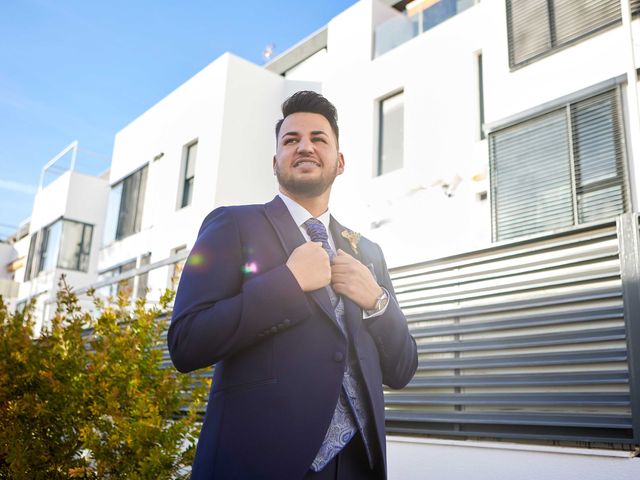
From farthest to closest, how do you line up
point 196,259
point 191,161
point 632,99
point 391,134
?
point 191,161 → point 391,134 → point 632,99 → point 196,259

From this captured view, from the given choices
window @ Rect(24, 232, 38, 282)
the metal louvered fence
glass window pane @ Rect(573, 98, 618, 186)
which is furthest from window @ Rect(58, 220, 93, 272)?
the metal louvered fence

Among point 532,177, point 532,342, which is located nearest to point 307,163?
point 532,342

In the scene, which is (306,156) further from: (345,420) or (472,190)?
(472,190)

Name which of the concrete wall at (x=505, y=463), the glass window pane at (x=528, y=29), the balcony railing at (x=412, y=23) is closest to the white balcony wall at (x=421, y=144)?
the balcony railing at (x=412, y=23)

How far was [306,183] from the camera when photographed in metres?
2.25

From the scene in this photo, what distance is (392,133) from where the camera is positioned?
14.1 meters

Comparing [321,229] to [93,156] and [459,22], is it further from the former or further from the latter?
[93,156]

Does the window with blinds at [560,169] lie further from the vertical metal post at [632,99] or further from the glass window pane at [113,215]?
the glass window pane at [113,215]

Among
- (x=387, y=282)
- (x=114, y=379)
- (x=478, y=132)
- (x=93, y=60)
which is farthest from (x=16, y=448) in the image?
(x=478, y=132)

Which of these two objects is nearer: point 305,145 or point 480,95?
point 305,145

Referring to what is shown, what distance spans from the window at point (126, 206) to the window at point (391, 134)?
8.79 metres

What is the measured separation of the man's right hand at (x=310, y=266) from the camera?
1917 mm

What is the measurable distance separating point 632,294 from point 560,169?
4734mm

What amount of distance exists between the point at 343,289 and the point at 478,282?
4512 millimetres
